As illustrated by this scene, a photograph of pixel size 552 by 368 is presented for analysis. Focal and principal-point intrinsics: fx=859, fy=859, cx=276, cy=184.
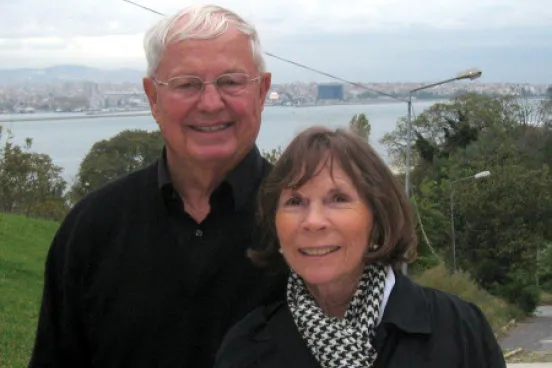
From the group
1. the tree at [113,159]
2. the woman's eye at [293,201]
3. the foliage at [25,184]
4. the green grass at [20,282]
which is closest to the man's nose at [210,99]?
the woman's eye at [293,201]

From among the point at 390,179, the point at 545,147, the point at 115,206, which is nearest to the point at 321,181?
the point at 390,179

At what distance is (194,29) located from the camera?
2.36 m

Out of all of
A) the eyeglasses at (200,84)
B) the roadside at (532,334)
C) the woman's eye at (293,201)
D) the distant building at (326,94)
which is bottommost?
the roadside at (532,334)

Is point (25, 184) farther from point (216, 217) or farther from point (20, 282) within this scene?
point (216, 217)

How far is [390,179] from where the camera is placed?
2176mm

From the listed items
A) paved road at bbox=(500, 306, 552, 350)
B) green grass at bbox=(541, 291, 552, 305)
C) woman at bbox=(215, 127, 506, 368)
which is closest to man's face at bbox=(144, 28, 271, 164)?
woman at bbox=(215, 127, 506, 368)

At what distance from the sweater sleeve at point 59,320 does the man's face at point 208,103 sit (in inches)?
20.7

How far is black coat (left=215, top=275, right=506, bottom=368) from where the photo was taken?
2.03 meters

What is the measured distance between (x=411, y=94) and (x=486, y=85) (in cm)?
5824

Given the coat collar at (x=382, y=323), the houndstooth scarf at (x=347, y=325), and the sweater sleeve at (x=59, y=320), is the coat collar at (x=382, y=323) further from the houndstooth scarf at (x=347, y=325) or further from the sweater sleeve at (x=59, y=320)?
the sweater sleeve at (x=59, y=320)

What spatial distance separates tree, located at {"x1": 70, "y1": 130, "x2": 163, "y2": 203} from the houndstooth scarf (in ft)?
83.3

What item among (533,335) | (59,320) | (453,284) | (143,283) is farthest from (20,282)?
(533,335)

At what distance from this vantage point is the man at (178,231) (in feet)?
7.86

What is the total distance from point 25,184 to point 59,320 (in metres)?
23.1
